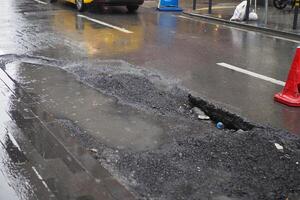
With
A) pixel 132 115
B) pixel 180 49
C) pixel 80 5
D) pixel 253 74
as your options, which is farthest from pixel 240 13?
pixel 132 115

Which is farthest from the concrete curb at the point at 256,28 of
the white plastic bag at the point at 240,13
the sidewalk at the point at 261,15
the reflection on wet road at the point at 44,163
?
the reflection on wet road at the point at 44,163

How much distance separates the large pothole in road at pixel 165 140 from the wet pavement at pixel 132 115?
0.05ft

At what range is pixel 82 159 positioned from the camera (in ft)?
15.1

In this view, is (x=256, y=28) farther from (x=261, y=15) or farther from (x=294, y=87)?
(x=294, y=87)

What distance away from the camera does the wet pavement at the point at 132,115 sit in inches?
166

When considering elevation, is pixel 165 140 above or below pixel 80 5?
below

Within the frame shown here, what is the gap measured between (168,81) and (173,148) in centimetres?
286

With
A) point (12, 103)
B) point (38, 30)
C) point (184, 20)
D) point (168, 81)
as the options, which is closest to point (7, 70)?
point (12, 103)

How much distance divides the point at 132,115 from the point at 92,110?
0.55m

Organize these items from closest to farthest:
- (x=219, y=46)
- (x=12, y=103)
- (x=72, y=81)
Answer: (x=12, y=103) → (x=72, y=81) → (x=219, y=46)

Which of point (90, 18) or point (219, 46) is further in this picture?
point (90, 18)

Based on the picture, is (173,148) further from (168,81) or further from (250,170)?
(168,81)

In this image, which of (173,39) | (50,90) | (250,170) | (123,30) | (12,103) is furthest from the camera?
(123,30)

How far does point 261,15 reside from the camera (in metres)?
15.9
